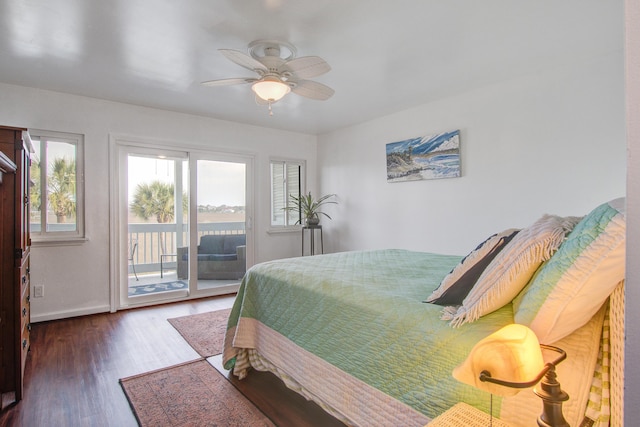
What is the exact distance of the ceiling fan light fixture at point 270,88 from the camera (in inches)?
94.9

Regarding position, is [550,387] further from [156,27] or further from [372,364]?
[156,27]

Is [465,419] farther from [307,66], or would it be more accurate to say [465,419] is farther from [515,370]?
[307,66]

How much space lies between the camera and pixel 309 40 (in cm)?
245

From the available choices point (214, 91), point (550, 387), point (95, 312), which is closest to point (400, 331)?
point (550, 387)

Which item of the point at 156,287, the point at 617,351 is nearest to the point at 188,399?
the point at 617,351

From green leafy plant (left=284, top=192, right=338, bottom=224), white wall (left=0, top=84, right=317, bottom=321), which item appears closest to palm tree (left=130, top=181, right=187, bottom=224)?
white wall (left=0, top=84, right=317, bottom=321)

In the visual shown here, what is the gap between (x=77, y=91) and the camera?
3498 millimetres

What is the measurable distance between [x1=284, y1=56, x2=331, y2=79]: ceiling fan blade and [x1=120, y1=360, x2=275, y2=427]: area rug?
7.10 feet

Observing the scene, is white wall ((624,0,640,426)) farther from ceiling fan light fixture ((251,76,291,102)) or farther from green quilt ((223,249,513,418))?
ceiling fan light fixture ((251,76,291,102))

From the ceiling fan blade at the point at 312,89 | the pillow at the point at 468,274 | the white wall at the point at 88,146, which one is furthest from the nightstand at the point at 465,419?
the white wall at the point at 88,146

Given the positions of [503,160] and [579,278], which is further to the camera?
[503,160]

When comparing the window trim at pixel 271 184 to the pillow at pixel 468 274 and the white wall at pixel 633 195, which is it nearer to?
the pillow at pixel 468 274

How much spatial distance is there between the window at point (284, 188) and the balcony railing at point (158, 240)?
25.1 inches

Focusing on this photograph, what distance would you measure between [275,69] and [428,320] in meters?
1.99
